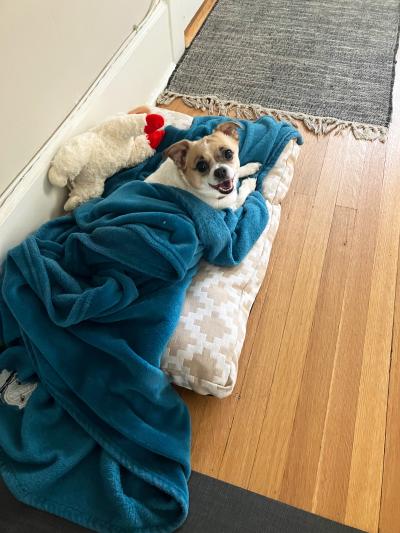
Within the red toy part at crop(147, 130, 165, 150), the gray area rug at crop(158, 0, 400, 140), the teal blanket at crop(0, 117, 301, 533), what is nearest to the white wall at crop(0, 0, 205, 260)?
the teal blanket at crop(0, 117, 301, 533)

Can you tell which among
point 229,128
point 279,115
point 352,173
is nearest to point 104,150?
point 229,128

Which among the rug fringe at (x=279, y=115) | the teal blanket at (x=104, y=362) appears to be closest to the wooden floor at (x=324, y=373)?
the teal blanket at (x=104, y=362)

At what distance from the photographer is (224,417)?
116 centimetres

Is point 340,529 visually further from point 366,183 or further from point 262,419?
point 366,183

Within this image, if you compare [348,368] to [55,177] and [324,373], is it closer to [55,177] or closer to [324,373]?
[324,373]

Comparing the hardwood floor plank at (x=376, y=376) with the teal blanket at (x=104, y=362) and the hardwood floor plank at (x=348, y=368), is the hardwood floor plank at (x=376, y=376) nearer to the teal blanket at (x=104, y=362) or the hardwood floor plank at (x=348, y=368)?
the hardwood floor plank at (x=348, y=368)

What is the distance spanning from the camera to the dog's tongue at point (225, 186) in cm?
127

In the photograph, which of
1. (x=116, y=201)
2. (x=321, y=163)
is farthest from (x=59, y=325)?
(x=321, y=163)

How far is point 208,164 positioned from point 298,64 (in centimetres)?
116

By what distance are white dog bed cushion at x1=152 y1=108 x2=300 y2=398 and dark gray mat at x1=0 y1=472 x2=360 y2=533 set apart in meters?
0.25

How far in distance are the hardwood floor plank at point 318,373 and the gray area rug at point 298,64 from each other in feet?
1.99

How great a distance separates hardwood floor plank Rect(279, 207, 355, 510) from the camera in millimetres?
1064

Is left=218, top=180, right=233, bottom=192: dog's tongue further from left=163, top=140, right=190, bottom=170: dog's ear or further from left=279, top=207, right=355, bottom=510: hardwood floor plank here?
left=279, top=207, right=355, bottom=510: hardwood floor plank

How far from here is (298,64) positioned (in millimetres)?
2078
